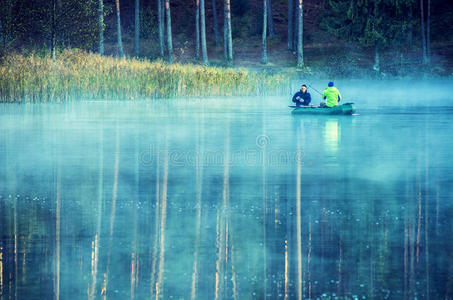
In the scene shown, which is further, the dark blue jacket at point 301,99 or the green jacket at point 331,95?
the dark blue jacket at point 301,99

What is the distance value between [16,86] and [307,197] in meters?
21.8

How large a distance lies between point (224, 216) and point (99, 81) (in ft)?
81.4

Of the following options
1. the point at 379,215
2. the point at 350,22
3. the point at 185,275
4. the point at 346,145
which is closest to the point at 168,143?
the point at 346,145

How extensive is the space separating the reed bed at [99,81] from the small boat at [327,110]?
870cm

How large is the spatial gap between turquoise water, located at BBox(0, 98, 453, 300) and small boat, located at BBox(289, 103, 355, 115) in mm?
8088

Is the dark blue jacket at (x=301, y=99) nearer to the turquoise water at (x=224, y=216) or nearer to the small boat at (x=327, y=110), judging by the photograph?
the small boat at (x=327, y=110)

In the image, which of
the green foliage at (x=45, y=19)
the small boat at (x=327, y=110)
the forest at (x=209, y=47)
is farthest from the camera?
the green foliage at (x=45, y=19)

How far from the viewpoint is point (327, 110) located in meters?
29.7

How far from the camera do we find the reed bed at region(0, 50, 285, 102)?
31328mm

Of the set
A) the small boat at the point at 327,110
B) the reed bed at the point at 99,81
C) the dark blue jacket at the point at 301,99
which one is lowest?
the small boat at the point at 327,110

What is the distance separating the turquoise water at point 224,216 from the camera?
22.4ft

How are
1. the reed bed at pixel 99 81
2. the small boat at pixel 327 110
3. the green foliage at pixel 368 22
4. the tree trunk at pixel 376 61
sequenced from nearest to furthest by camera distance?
the small boat at pixel 327 110
the reed bed at pixel 99 81
the tree trunk at pixel 376 61
the green foliage at pixel 368 22

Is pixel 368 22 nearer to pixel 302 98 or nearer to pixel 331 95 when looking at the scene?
pixel 302 98

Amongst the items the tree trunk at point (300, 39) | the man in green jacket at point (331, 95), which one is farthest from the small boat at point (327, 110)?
the tree trunk at point (300, 39)
